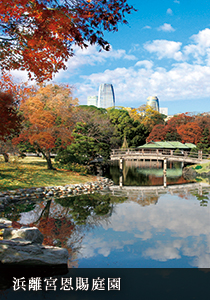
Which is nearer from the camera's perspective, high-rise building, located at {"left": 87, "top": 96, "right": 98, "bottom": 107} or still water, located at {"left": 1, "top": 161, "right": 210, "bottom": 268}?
still water, located at {"left": 1, "top": 161, "right": 210, "bottom": 268}

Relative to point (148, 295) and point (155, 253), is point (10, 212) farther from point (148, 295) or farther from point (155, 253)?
point (148, 295)

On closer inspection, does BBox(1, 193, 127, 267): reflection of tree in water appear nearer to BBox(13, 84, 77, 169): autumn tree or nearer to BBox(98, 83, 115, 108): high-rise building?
BBox(13, 84, 77, 169): autumn tree

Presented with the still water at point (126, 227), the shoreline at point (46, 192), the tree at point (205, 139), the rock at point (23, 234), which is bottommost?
the still water at point (126, 227)

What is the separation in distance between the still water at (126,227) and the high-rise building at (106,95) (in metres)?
111

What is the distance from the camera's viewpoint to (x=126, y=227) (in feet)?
29.2

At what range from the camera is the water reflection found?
6543 millimetres

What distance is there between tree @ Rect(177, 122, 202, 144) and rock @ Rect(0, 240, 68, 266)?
33346mm

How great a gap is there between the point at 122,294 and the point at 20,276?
7.71ft

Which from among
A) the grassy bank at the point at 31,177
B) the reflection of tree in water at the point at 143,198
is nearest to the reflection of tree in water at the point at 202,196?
the reflection of tree in water at the point at 143,198

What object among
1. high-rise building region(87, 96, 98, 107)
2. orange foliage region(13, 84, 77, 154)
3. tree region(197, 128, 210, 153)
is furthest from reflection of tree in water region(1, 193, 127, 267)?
high-rise building region(87, 96, 98, 107)

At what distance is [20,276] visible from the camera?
5.51 metres

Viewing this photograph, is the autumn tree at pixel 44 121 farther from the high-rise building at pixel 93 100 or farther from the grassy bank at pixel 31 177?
the high-rise building at pixel 93 100

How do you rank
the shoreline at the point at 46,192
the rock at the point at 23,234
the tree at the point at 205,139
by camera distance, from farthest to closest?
the tree at the point at 205,139 → the shoreline at the point at 46,192 → the rock at the point at 23,234

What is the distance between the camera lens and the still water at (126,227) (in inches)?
256
